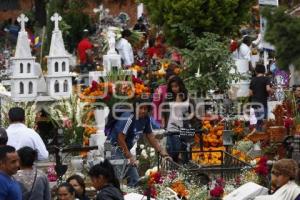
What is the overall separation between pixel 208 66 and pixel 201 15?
11.5ft

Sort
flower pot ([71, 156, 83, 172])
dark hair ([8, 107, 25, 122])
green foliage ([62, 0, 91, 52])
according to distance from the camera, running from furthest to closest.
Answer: green foliage ([62, 0, 91, 52]) → flower pot ([71, 156, 83, 172]) → dark hair ([8, 107, 25, 122])

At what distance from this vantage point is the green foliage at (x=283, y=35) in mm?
12477

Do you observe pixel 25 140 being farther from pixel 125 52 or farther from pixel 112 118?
pixel 125 52

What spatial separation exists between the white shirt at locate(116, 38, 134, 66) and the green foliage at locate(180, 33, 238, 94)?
5.20m

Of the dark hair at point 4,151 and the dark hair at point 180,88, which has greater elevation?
the dark hair at point 180,88

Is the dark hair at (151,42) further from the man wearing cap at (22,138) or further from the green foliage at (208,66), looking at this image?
the man wearing cap at (22,138)

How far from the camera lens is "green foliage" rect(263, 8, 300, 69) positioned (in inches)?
491

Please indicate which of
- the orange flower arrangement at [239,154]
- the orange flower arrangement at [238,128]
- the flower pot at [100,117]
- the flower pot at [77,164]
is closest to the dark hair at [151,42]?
the flower pot at [100,117]

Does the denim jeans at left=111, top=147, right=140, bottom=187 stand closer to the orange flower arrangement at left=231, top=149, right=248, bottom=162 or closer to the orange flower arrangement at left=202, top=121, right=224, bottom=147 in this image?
the orange flower arrangement at left=231, top=149, right=248, bottom=162

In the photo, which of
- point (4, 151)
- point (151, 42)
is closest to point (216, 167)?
point (4, 151)

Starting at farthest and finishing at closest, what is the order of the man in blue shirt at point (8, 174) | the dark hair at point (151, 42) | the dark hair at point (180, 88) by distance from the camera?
the dark hair at point (151, 42), the dark hair at point (180, 88), the man in blue shirt at point (8, 174)

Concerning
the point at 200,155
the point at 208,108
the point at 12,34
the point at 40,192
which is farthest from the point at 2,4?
the point at 40,192

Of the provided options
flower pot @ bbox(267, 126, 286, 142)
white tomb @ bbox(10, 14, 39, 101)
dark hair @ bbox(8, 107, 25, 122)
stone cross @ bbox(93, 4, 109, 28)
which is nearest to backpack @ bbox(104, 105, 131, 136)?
dark hair @ bbox(8, 107, 25, 122)

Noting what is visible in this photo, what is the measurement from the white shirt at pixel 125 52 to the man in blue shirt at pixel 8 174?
16.5 m
